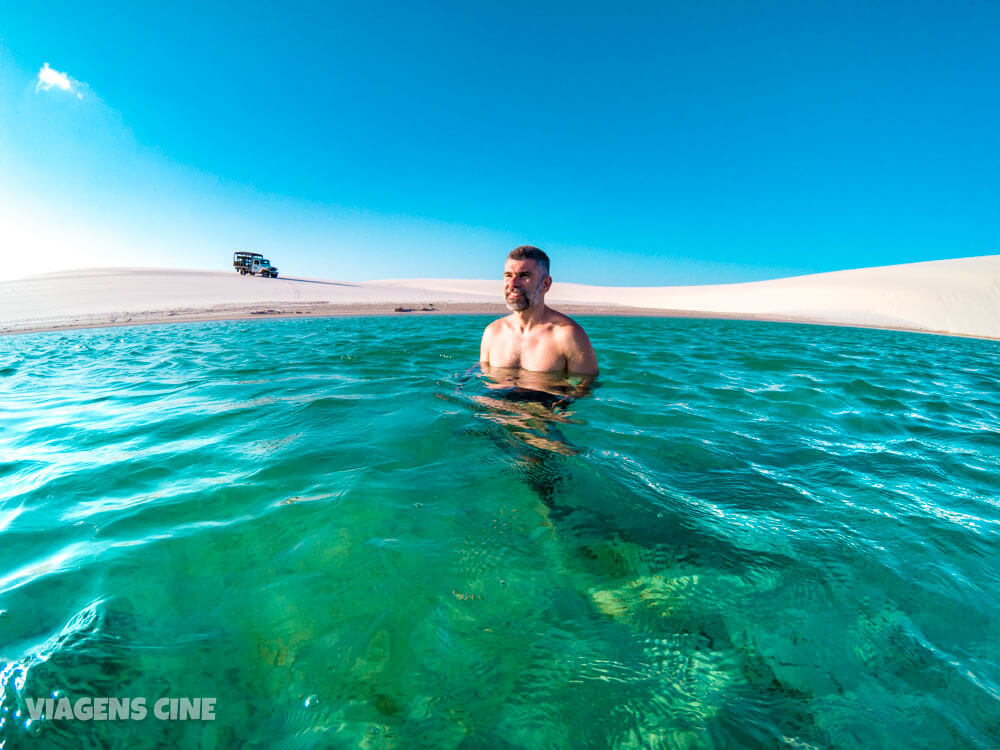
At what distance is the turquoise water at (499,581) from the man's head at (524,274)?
1011 millimetres

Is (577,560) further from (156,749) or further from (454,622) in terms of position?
(156,749)

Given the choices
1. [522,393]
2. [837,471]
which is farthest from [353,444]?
[837,471]

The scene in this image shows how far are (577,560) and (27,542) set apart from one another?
2201 millimetres

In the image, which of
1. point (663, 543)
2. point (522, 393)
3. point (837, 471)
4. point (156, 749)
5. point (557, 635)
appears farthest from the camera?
point (522, 393)

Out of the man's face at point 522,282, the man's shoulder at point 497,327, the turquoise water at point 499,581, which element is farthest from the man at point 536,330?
the turquoise water at point 499,581

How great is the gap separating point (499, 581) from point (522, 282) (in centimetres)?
264

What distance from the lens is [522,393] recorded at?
3441mm

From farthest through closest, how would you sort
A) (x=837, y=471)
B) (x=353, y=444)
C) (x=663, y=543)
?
(x=353, y=444), (x=837, y=471), (x=663, y=543)

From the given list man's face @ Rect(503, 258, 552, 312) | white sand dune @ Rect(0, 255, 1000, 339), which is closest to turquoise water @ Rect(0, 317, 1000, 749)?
man's face @ Rect(503, 258, 552, 312)

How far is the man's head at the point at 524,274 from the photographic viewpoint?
3547 mm

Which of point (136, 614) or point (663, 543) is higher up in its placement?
point (663, 543)

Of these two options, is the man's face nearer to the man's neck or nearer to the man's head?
the man's head

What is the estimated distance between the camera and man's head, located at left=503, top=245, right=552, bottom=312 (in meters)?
3.55

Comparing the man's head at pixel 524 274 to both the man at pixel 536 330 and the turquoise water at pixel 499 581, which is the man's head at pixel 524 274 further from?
the turquoise water at pixel 499 581
